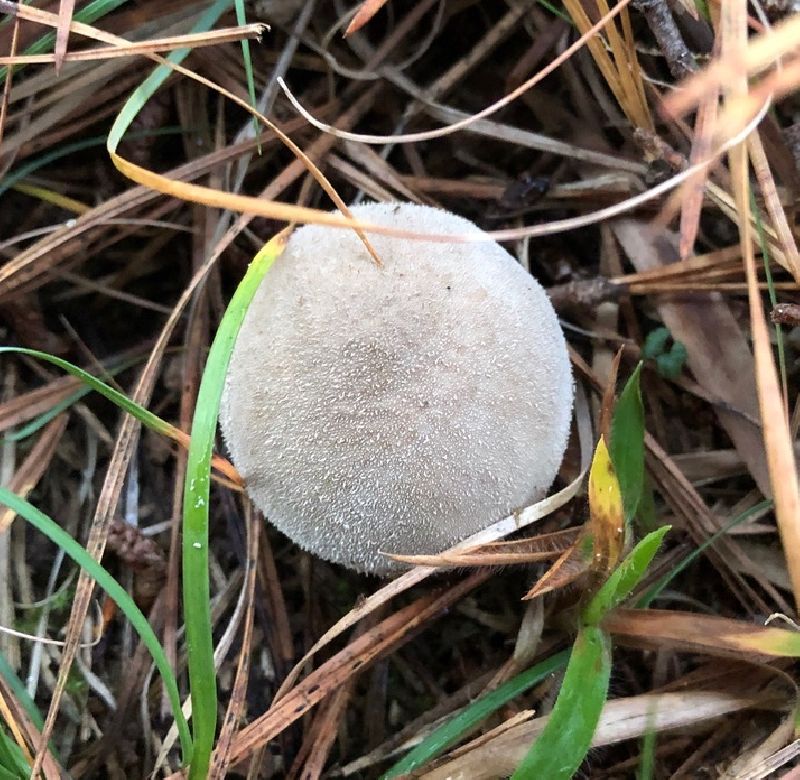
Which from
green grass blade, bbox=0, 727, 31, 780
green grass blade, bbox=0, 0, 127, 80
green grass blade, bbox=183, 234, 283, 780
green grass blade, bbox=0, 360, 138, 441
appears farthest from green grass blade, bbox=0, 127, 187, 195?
green grass blade, bbox=0, 727, 31, 780

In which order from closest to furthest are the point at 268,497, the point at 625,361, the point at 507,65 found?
the point at 268,497, the point at 625,361, the point at 507,65

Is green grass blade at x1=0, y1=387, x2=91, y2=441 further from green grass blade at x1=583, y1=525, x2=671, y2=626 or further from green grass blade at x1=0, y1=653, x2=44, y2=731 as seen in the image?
green grass blade at x1=583, y1=525, x2=671, y2=626

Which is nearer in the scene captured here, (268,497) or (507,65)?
(268,497)

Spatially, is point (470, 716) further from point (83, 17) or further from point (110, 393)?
point (83, 17)

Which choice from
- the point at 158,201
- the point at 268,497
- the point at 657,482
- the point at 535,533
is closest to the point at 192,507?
the point at 268,497

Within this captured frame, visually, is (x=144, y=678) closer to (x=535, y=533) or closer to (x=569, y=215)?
(x=535, y=533)

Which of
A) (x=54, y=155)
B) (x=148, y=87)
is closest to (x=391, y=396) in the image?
(x=148, y=87)

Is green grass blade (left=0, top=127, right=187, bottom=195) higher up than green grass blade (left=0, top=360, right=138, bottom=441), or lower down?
higher up
